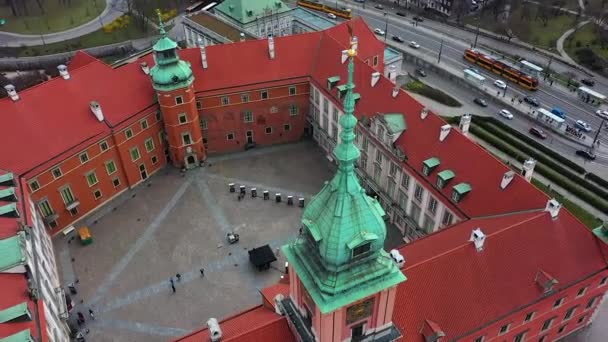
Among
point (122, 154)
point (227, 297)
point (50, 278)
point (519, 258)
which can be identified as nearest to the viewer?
point (519, 258)

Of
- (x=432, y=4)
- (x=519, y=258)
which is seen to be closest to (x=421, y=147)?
(x=519, y=258)

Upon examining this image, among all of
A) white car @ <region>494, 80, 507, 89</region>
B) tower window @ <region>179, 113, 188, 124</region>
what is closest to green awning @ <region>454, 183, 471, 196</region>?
tower window @ <region>179, 113, 188, 124</region>

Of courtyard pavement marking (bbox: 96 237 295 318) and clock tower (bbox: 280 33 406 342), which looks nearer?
clock tower (bbox: 280 33 406 342)

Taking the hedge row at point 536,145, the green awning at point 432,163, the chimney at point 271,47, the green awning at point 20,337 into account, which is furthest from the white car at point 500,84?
the green awning at point 20,337

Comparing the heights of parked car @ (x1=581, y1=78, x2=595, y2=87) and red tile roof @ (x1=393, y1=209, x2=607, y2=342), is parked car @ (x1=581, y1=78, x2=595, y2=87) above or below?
below

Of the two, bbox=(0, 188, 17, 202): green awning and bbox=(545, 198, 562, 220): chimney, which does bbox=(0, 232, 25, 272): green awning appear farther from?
bbox=(545, 198, 562, 220): chimney

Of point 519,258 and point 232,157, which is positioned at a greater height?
point 519,258

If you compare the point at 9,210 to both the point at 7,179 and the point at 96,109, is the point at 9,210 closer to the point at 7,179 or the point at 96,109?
the point at 7,179

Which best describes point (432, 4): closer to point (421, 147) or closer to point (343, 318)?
point (421, 147)
